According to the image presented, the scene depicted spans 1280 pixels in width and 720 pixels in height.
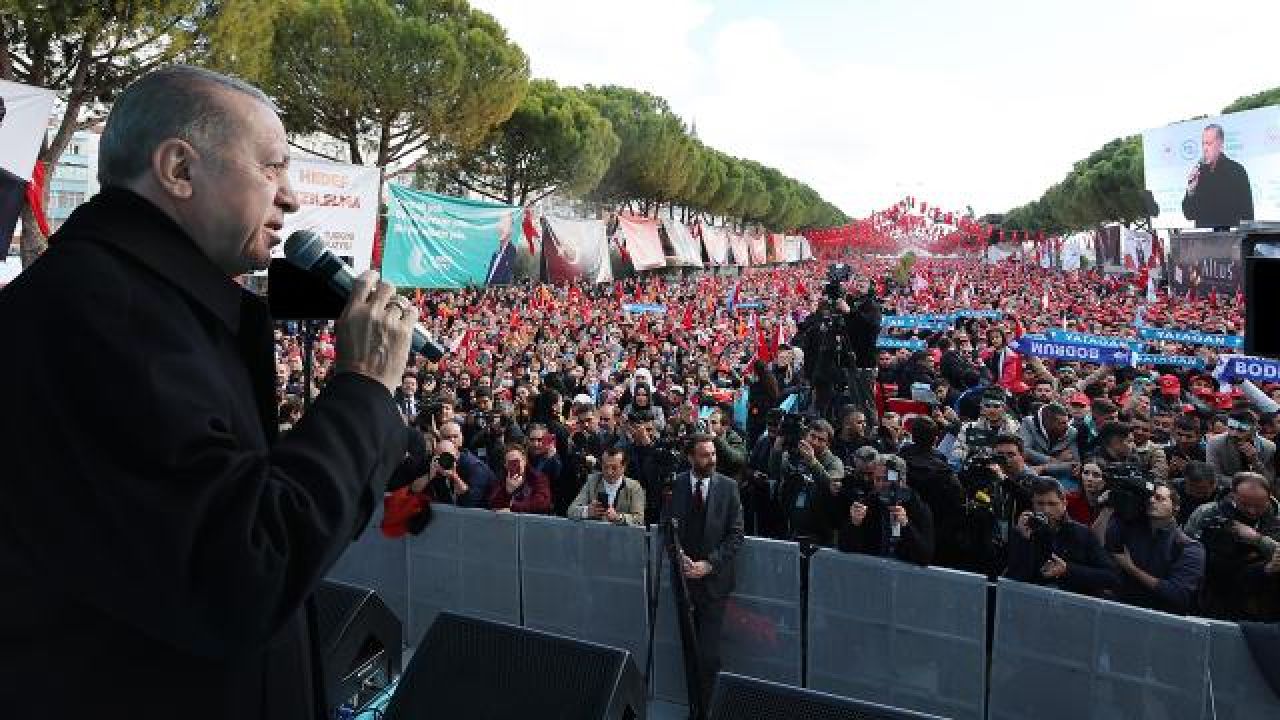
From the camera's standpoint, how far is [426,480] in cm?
708

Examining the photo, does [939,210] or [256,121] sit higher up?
[939,210]

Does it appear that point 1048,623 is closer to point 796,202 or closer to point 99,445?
point 99,445

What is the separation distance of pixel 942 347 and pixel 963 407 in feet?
14.7

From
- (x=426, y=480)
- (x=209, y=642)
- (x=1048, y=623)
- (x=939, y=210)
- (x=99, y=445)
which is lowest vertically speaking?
(x=1048, y=623)

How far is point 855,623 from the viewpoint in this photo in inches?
214

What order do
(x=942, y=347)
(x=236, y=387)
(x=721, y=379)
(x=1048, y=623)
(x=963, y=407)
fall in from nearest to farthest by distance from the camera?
1. (x=236, y=387)
2. (x=1048, y=623)
3. (x=963, y=407)
4. (x=721, y=379)
5. (x=942, y=347)

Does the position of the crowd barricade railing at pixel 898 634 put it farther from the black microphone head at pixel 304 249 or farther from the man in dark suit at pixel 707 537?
the black microphone head at pixel 304 249

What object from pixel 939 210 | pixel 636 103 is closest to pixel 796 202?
pixel 939 210

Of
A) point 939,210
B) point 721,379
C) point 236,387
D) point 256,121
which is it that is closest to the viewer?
point 236,387

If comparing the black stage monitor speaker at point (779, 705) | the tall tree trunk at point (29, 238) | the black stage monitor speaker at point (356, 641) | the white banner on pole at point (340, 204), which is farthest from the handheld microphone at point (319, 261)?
the tall tree trunk at point (29, 238)

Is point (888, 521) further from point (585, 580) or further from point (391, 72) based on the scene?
point (391, 72)

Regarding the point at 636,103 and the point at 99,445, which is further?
the point at 636,103

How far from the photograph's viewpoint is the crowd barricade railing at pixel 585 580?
5992mm

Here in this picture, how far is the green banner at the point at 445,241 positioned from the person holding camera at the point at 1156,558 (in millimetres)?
9338
